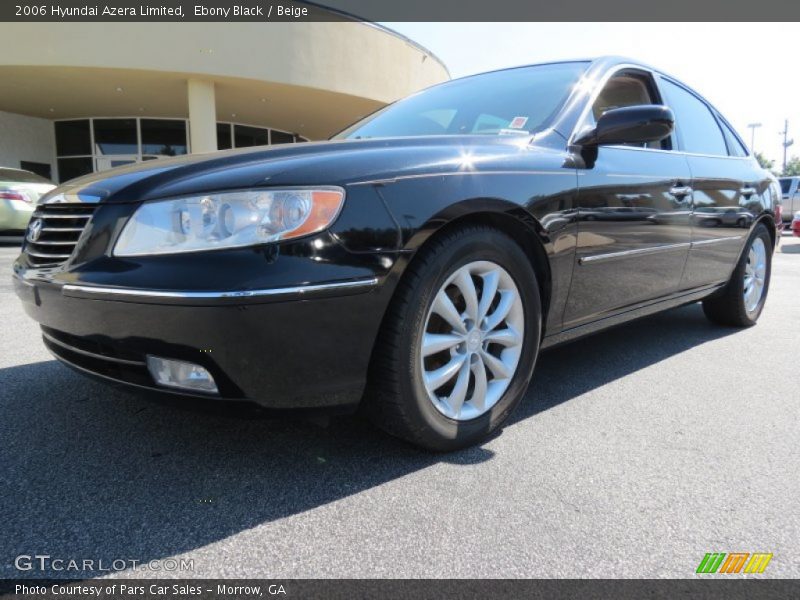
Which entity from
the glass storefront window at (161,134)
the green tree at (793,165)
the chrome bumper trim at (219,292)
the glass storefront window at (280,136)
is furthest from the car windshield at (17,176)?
the green tree at (793,165)

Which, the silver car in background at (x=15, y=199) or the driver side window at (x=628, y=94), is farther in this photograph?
the silver car in background at (x=15, y=199)

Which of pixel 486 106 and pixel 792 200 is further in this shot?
pixel 792 200

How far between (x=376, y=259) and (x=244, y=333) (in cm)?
44

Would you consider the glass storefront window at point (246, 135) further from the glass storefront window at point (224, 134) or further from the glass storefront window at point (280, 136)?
the glass storefront window at point (280, 136)

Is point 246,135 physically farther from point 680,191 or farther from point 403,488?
point 403,488

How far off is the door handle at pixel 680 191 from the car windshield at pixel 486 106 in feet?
2.58

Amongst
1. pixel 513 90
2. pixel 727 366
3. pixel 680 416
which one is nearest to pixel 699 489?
pixel 680 416

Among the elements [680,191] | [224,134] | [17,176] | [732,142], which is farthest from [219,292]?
[224,134]

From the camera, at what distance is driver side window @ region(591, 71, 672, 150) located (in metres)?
2.87

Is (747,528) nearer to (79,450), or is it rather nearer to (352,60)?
(79,450)

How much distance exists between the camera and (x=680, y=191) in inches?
122

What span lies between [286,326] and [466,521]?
755 millimetres

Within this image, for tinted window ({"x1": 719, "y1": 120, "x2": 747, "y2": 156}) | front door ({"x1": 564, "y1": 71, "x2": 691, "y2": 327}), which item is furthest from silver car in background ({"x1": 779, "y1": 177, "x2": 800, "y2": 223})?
front door ({"x1": 564, "y1": 71, "x2": 691, "y2": 327})

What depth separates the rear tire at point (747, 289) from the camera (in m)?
4.07
